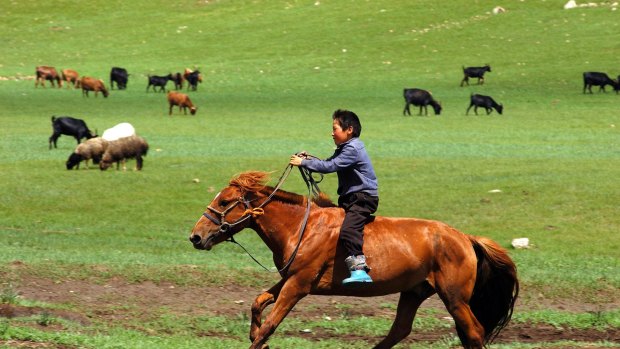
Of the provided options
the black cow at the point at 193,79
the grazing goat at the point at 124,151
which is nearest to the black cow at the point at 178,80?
the black cow at the point at 193,79

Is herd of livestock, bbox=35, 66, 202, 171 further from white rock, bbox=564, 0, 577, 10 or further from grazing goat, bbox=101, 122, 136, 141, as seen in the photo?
white rock, bbox=564, 0, 577, 10

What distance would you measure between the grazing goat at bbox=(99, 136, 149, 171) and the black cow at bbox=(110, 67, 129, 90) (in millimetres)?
25168

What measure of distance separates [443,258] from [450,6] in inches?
2266

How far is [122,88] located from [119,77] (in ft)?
1.74

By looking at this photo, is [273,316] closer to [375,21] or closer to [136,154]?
[136,154]

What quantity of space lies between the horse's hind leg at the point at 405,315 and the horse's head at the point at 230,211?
5.38 ft

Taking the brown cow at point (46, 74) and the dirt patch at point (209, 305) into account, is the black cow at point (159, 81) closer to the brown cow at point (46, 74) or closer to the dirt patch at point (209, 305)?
the brown cow at point (46, 74)

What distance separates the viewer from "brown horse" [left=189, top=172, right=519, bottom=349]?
9602 mm

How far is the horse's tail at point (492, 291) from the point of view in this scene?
1024cm

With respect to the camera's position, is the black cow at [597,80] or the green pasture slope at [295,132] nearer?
the green pasture slope at [295,132]

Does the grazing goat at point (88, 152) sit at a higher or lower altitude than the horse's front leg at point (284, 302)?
lower

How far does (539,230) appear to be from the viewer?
19000 millimetres

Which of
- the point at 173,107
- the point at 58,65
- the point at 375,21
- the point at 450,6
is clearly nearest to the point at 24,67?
the point at 58,65

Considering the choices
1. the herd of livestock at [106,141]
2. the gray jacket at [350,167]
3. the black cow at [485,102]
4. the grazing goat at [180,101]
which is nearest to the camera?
the gray jacket at [350,167]
